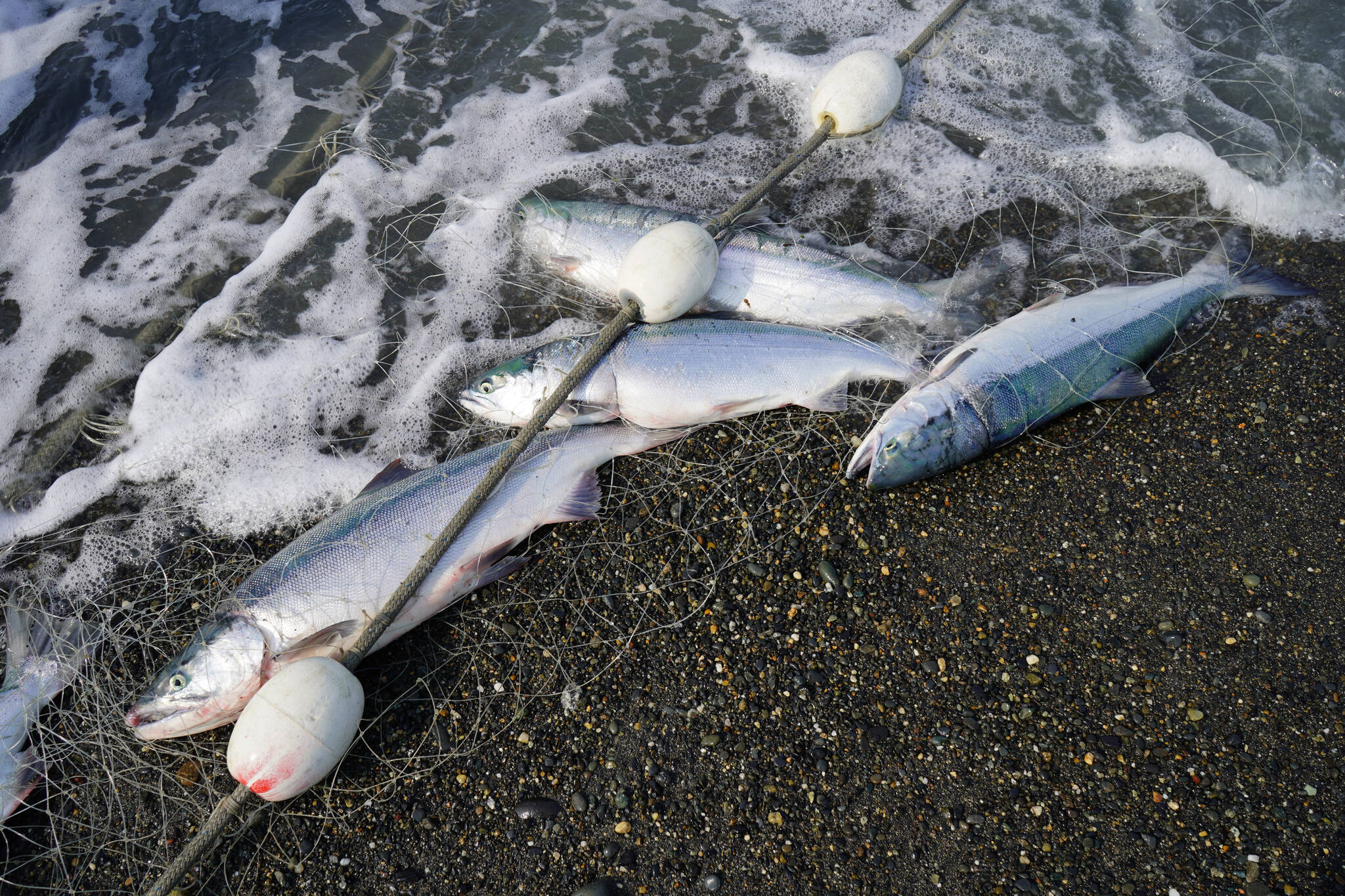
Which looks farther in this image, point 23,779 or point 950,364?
point 950,364

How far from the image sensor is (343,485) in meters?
3.89

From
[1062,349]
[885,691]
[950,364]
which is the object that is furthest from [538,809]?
[1062,349]

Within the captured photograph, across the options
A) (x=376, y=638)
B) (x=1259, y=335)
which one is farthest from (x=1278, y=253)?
(x=376, y=638)

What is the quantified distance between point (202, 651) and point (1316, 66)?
7.68 metres

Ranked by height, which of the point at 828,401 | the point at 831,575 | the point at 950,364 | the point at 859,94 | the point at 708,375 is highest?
the point at 859,94

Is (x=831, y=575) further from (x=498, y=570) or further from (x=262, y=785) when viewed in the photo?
(x=262, y=785)

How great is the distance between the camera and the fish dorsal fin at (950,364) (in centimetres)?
362

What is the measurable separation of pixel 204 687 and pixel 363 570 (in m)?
0.78

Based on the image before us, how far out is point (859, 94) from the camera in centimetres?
426

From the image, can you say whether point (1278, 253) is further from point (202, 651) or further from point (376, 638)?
point (202, 651)

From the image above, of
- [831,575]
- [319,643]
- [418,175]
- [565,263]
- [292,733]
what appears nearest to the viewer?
[292,733]

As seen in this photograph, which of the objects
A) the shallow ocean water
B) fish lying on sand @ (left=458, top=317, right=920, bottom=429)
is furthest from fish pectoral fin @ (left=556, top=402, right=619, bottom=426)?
the shallow ocean water

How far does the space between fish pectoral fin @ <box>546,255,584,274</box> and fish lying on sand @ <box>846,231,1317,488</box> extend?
2.02 meters

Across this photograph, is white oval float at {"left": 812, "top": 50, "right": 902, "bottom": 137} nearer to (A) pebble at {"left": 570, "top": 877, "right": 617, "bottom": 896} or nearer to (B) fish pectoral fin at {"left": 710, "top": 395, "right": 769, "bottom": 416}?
(B) fish pectoral fin at {"left": 710, "top": 395, "right": 769, "bottom": 416}
